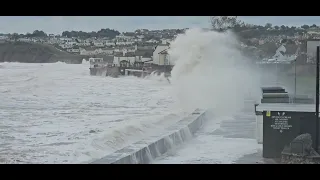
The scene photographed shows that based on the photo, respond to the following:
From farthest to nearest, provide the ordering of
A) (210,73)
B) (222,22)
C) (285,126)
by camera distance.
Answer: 1. (210,73)
2. (222,22)
3. (285,126)

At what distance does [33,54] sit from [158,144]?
1.42 meters

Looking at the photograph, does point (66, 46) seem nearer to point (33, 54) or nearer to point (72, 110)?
point (33, 54)

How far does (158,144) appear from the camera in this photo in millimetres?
4625

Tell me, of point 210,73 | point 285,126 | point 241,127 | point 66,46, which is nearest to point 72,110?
point 66,46

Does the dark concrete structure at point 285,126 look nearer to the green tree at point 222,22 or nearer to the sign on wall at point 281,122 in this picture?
the sign on wall at point 281,122

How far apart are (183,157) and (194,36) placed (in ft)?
3.54

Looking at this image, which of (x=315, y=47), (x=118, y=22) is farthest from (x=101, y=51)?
(x=315, y=47)

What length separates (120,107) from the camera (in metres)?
4.76

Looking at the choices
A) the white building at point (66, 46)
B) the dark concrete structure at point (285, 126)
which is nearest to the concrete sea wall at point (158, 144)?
the dark concrete structure at point (285, 126)

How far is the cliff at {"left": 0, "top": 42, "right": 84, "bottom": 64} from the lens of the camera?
4781mm

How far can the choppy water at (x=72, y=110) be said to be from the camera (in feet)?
15.1

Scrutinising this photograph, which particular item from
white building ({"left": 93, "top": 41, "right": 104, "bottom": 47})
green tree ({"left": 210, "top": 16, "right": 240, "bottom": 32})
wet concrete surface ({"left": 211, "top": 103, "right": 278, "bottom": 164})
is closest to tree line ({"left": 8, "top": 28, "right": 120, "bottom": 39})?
white building ({"left": 93, "top": 41, "right": 104, "bottom": 47})

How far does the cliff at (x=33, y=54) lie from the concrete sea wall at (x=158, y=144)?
0.98m

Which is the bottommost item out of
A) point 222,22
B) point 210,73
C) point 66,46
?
point 210,73
